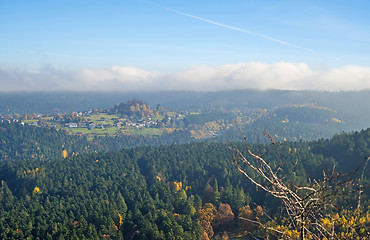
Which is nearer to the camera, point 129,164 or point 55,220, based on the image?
point 55,220

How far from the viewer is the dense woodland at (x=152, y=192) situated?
5319 cm

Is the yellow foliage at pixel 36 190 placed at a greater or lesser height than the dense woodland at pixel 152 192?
lesser

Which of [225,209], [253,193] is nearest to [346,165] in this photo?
Answer: [253,193]

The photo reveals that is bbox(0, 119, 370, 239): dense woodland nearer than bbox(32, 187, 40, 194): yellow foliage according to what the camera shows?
Yes

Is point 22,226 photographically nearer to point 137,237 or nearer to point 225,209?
point 137,237

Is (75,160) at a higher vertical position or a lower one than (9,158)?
higher

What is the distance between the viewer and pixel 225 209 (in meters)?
64.7

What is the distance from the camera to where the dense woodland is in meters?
53.2

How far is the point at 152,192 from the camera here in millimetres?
81062

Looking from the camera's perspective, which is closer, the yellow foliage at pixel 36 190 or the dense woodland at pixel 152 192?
the dense woodland at pixel 152 192

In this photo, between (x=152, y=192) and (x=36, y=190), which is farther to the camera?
(x=36, y=190)

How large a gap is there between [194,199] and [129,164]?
42975mm

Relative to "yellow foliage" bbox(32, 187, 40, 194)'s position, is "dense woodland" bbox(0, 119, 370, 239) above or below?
above

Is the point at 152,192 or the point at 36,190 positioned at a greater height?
the point at 152,192
